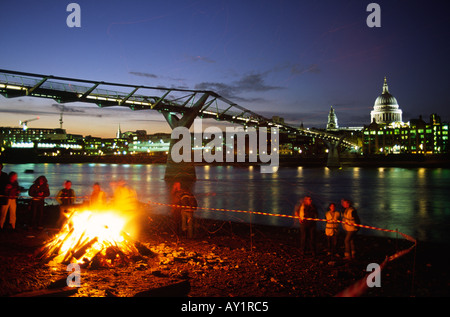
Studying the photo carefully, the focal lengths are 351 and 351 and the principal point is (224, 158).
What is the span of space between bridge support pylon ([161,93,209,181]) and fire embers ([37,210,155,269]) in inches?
1975

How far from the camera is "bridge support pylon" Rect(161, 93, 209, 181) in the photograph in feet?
199

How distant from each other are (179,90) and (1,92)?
28541 millimetres

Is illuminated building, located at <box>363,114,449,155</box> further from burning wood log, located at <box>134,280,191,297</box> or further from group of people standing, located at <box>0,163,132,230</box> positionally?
burning wood log, located at <box>134,280,191,297</box>

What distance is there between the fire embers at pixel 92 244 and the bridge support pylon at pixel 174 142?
5016 centimetres

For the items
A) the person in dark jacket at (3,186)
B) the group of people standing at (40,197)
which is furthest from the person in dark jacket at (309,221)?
the person in dark jacket at (3,186)

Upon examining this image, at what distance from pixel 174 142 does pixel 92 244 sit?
50679 mm

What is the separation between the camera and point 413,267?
931 cm

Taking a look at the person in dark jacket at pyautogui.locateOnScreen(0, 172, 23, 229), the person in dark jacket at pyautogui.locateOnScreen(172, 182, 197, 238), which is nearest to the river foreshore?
the person in dark jacket at pyautogui.locateOnScreen(172, 182, 197, 238)

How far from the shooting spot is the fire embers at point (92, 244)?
9016 mm

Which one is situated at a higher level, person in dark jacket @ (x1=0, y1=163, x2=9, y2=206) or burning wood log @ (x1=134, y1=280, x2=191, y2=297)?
person in dark jacket @ (x1=0, y1=163, x2=9, y2=206)

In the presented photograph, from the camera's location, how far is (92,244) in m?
9.20

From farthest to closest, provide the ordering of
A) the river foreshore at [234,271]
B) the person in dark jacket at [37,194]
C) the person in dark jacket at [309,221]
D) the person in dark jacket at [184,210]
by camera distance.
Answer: the person in dark jacket at [37,194]
the person in dark jacket at [184,210]
the person in dark jacket at [309,221]
the river foreshore at [234,271]

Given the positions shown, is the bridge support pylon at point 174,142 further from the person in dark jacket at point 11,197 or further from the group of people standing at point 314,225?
the group of people standing at point 314,225
